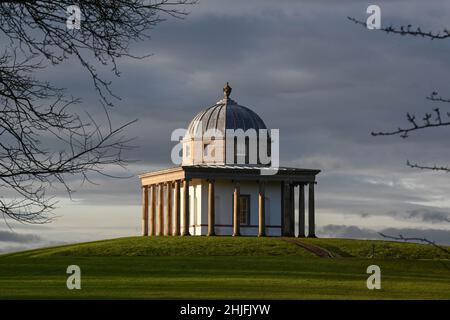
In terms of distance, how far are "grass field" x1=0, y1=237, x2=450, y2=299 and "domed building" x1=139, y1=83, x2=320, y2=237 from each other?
6261 mm

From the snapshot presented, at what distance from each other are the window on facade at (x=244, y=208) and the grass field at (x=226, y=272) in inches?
304

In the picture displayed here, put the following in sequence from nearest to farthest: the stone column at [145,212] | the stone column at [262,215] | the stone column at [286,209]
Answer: the stone column at [262,215], the stone column at [286,209], the stone column at [145,212]

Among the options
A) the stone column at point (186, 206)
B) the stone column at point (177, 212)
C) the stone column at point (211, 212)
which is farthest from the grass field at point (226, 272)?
the stone column at point (177, 212)

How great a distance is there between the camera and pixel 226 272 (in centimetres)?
Result: 3872

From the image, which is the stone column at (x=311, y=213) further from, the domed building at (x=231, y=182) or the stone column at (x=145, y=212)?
the stone column at (x=145, y=212)

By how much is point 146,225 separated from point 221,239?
14277 mm

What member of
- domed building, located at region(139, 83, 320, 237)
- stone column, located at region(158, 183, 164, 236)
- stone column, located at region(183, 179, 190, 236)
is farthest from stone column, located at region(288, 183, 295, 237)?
stone column, located at region(158, 183, 164, 236)

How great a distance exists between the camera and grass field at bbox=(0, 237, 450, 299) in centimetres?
2894

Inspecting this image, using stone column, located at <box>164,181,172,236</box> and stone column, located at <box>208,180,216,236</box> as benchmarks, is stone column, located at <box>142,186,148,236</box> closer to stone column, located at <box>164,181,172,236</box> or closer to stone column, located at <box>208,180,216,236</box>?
stone column, located at <box>164,181,172,236</box>

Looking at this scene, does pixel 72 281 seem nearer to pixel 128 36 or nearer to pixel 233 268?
pixel 233 268

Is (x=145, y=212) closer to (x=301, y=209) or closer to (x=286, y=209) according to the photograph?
(x=286, y=209)

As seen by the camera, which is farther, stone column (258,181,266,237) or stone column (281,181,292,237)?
stone column (281,181,292,237)

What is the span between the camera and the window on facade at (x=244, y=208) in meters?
66.3

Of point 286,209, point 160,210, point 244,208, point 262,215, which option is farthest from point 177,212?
point 286,209
